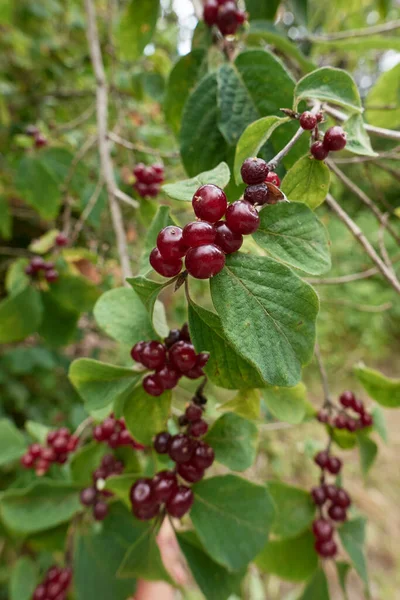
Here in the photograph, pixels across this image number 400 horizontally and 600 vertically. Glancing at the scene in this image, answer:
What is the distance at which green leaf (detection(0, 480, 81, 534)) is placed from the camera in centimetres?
68

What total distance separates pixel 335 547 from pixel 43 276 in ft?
2.57

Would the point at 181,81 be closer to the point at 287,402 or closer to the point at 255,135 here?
the point at 255,135

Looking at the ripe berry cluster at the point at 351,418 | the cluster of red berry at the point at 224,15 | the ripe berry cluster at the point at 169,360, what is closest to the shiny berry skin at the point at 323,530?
the ripe berry cluster at the point at 351,418

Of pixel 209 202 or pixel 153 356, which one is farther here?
pixel 153 356

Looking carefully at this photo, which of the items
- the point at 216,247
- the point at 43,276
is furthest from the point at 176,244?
the point at 43,276

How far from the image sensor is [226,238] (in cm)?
32

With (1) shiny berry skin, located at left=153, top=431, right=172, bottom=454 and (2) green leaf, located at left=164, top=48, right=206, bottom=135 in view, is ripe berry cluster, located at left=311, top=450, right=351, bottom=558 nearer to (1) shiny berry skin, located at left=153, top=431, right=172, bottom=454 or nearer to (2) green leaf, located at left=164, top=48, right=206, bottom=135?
(1) shiny berry skin, located at left=153, top=431, right=172, bottom=454

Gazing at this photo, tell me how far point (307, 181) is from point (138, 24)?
846 mm

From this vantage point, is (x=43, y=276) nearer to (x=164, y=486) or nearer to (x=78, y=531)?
(x=78, y=531)

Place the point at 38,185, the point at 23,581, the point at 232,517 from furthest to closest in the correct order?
the point at 38,185, the point at 23,581, the point at 232,517

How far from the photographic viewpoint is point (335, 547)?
2.22 feet

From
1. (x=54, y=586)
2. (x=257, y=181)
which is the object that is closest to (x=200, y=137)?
(x=257, y=181)

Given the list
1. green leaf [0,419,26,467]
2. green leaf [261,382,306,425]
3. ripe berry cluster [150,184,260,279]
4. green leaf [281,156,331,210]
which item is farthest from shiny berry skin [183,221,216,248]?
green leaf [0,419,26,467]

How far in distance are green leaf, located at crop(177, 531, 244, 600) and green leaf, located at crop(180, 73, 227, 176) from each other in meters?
0.49
